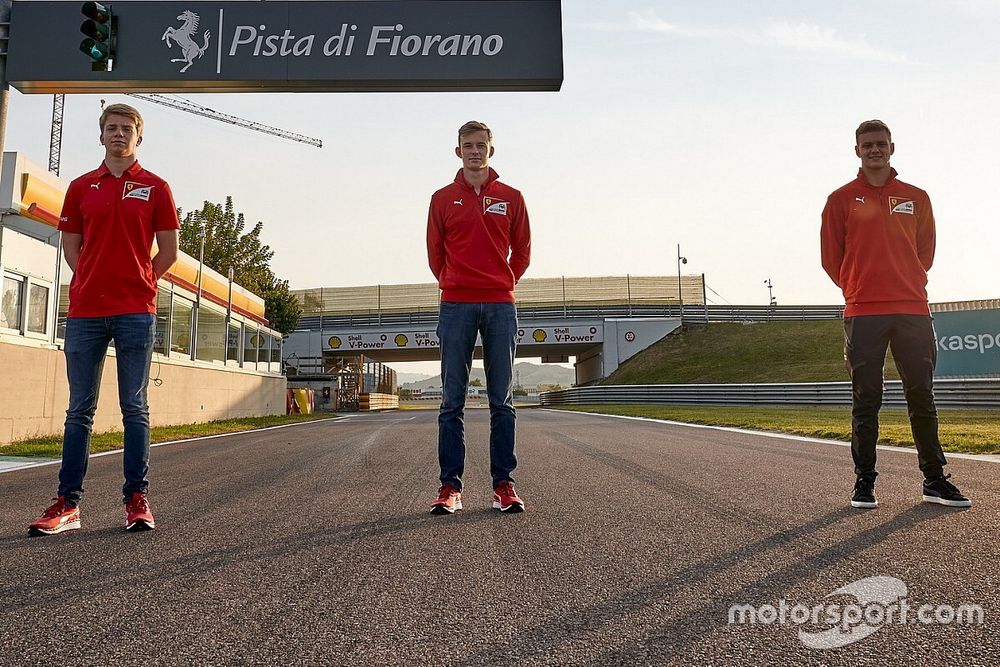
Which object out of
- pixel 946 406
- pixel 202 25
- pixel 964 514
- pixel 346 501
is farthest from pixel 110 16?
pixel 946 406

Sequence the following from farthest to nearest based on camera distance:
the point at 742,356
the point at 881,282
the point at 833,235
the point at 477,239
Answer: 1. the point at 742,356
2. the point at 833,235
3. the point at 477,239
4. the point at 881,282

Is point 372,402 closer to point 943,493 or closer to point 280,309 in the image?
point 280,309

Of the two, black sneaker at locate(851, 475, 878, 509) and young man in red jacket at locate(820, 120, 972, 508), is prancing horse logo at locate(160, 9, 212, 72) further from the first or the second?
black sneaker at locate(851, 475, 878, 509)

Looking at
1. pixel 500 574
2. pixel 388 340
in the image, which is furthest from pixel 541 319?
pixel 500 574

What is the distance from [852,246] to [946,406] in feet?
49.9

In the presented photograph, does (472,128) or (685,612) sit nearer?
(685,612)

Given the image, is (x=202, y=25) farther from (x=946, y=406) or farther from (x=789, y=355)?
(x=789, y=355)

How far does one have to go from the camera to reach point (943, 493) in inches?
129

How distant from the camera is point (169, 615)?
177cm

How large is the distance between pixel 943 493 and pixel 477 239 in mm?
2742

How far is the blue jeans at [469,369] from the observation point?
144 inches

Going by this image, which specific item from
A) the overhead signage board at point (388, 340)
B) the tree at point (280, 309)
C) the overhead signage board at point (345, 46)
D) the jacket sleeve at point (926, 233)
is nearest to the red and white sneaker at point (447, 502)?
the jacket sleeve at point (926, 233)

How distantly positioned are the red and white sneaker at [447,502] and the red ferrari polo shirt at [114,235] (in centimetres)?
178

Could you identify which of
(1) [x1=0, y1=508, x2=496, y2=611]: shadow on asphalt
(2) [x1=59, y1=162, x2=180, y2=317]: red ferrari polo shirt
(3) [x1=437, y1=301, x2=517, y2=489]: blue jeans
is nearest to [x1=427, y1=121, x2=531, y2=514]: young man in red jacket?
(3) [x1=437, y1=301, x2=517, y2=489]: blue jeans
